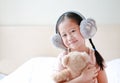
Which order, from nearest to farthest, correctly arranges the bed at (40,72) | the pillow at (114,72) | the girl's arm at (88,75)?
the girl's arm at (88,75) < the pillow at (114,72) < the bed at (40,72)

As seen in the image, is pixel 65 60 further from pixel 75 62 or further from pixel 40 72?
pixel 40 72

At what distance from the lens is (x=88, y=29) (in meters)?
0.96

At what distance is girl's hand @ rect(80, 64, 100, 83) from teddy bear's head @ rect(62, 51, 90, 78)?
2 cm

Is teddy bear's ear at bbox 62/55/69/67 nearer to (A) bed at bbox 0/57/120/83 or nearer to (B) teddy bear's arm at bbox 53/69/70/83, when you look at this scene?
(B) teddy bear's arm at bbox 53/69/70/83

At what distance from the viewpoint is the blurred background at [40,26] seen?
2.10 metres

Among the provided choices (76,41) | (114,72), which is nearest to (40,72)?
(114,72)

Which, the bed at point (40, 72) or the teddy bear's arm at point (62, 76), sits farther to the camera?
the bed at point (40, 72)

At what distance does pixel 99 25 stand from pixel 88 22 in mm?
1197

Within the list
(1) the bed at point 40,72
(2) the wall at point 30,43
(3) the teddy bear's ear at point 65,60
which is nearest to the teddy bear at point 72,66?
(3) the teddy bear's ear at point 65,60

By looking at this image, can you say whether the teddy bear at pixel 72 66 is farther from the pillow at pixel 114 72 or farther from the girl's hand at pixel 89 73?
the pillow at pixel 114 72

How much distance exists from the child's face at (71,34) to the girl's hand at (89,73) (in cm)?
11

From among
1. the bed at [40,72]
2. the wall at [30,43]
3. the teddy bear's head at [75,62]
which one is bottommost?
the bed at [40,72]

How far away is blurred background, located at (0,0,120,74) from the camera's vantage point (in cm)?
210

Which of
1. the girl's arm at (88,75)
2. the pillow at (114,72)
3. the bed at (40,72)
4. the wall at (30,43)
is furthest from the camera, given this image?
the wall at (30,43)
